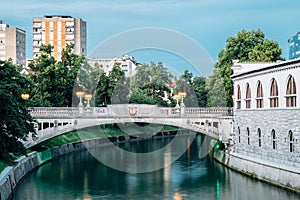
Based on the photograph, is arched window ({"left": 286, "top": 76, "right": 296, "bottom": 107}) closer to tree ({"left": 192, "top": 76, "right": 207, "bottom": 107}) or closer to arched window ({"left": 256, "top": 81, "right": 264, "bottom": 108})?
arched window ({"left": 256, "top": 81, "right": 264, "bottom": 108})

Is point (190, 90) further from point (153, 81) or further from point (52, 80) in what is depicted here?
point (52, 80)

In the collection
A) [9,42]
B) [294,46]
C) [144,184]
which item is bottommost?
[144,184]

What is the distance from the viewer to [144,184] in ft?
128

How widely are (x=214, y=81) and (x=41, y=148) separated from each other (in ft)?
94.4

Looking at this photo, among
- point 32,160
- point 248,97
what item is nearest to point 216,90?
point 248,97

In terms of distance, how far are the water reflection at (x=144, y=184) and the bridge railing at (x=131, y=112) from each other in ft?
13.5

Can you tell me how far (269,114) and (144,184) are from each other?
9322 mm

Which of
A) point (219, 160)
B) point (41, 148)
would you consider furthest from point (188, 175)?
point (41, 148)

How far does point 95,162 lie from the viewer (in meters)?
51.3

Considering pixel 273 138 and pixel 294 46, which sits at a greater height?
pixel 294 46

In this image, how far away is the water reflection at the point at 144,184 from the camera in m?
34.4

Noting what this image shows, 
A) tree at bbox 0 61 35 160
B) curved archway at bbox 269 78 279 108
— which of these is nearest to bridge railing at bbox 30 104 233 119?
curved archway at bbox 269 78 279 108

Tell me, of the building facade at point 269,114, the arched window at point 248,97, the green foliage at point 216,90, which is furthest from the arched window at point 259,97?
the green foliage at point 216,90

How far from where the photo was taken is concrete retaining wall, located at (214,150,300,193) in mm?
32406
